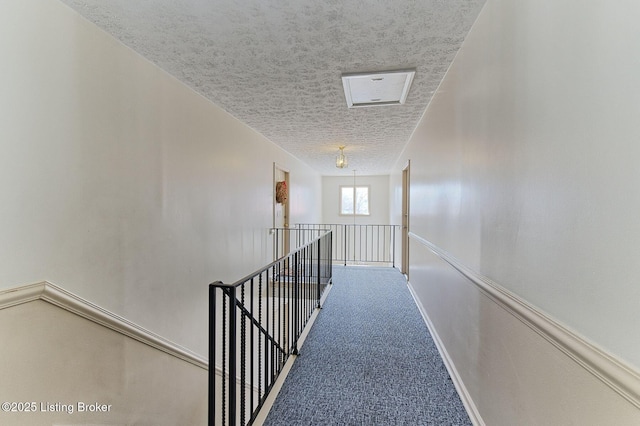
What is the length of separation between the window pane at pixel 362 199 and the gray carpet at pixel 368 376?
208 inches

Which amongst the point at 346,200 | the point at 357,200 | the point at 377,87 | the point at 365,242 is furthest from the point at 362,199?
the point at 377,87

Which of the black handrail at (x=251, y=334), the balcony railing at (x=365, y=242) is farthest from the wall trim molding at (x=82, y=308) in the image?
the balcony railing at (x=365, y=242)

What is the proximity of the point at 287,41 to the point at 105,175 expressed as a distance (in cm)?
144

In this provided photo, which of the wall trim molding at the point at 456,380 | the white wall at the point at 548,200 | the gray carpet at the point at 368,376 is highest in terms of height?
the white wall at the point at 548,200

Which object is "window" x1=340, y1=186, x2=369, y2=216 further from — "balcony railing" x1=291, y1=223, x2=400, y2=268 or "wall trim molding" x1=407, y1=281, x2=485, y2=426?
"wall trim molding" x1=407, y1=281, x2=485, y2=426

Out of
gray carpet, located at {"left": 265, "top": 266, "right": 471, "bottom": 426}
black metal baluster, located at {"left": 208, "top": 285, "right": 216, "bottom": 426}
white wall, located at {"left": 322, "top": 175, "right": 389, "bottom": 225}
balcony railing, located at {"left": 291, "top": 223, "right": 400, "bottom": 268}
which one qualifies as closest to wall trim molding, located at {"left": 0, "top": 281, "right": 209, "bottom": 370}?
black metal baluster, located at {"left": 208, "top": 285, "right": 216, "bottom": 426}

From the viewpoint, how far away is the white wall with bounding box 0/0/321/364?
127 centimetres

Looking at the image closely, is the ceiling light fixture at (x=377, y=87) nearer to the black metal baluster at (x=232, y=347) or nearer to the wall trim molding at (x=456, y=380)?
the black metal baluster at (x=232, y=347)

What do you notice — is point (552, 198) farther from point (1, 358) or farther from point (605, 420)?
point (1, 358)

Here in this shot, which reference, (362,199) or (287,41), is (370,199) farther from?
(287,41)

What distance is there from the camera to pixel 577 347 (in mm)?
781

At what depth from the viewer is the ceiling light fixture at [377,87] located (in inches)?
85.7

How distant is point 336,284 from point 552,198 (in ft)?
12.6

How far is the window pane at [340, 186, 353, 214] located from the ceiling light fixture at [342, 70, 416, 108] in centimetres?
582
